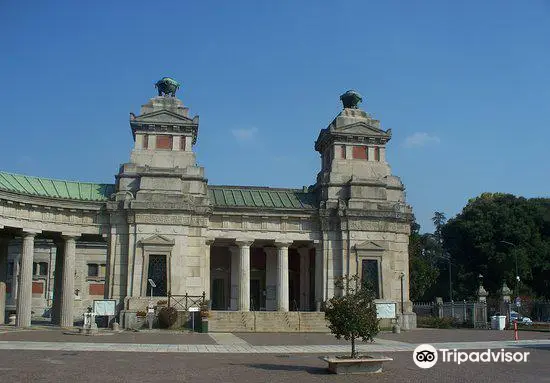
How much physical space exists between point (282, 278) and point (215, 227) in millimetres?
7169

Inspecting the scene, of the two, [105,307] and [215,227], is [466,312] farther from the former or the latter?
[105,307]

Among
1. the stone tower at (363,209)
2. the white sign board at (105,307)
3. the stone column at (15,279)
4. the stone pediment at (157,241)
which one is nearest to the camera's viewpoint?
the white sign board at (105,307)

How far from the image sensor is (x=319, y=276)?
168ft

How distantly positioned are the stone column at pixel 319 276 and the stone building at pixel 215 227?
0.47 ft

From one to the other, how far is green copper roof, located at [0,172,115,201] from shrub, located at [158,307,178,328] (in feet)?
38.8

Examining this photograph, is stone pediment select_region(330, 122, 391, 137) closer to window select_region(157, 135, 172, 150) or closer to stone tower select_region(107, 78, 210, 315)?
stone tower select_region(107, 78, 210, 315)

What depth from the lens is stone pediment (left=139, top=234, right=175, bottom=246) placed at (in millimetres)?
46938

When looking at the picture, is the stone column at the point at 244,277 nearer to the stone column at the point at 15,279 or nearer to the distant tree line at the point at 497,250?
the distant tree line at the point at 497,250

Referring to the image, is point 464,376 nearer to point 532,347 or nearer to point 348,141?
point 532,347

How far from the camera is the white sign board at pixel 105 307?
44125 mm

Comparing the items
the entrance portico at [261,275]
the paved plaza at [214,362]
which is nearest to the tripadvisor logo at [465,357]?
the paved plaza at [214,362]

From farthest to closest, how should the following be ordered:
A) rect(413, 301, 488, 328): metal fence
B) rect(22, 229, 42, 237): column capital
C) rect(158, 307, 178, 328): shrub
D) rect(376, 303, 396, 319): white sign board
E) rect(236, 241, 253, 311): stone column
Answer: rect(413, 301, 488, 328): metal fence < rect(236, 241, 253, 311): stone column < rect(376, 303, 396, 319): white sign board < rect(22, 229, 42, 237): column capital < rect(158, 307, 178, 328): shrub

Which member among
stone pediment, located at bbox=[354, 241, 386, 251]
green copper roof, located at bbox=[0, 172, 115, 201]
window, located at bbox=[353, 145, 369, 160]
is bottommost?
stone pediment, located at bbox=[354, 241, 386, 251]

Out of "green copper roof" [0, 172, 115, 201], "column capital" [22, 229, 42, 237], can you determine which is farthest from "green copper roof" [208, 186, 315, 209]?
"column capital" [22, 229, 42, 237]
